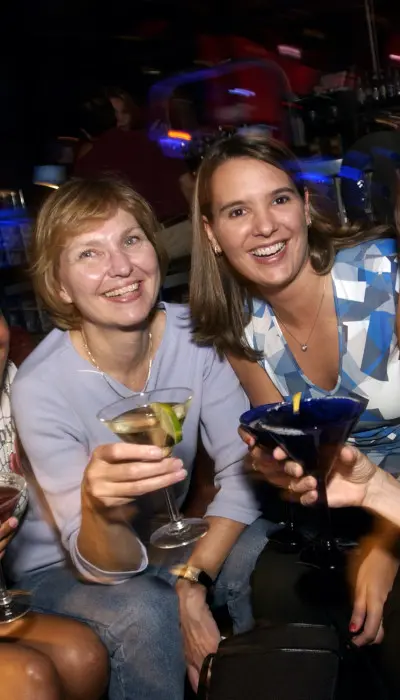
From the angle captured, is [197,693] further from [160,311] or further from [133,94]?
[133,94]

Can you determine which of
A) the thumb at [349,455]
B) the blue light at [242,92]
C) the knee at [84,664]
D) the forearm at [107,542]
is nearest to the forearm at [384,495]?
the thumb at [349,455]

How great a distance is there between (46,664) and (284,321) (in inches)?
32.6

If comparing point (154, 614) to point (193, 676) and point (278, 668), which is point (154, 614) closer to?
point (193, 676)

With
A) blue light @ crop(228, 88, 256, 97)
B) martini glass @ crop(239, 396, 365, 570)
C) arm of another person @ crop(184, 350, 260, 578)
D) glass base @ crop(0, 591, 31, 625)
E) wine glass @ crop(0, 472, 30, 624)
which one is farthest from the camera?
blue light @ crop(228, 88, 256, 97)

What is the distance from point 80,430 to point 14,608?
0.34 meters

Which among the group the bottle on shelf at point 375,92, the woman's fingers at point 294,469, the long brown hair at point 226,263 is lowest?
the woman's fingers at point 294,469

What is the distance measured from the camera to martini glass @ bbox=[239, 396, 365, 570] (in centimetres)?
104

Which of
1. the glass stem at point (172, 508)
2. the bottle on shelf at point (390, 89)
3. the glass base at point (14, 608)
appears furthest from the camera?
the bottle on shelf at point (390, 89)

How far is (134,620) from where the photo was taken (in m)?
1.28

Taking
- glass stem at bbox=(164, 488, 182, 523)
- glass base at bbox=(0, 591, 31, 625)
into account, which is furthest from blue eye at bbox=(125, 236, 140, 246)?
glass base at bbox=(0, 591, 31, 625)

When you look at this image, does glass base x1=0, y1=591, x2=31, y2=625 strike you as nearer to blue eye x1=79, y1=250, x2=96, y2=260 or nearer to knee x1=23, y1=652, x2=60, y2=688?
knee x1=23, y1=652, x2=60, y2=688

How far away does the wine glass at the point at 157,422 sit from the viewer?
1.11 metres

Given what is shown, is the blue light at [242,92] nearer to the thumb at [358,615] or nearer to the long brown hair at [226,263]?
the long brown hair at [226,263]

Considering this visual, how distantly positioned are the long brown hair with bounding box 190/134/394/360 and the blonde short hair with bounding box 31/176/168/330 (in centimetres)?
10
